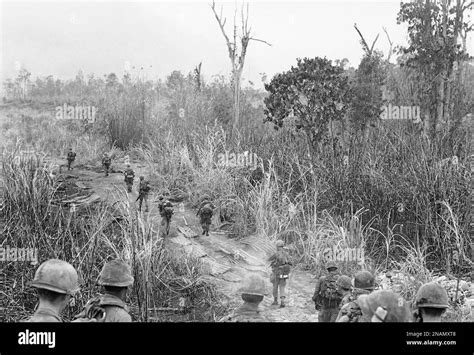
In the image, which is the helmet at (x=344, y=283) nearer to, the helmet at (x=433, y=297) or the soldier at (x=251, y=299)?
the soldier at (x=251, y=299)

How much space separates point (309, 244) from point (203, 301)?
1.59m

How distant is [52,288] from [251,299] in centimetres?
132

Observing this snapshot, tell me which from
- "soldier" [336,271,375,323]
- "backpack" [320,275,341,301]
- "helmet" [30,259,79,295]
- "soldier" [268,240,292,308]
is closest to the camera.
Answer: "helmet" [30,259,79,295]

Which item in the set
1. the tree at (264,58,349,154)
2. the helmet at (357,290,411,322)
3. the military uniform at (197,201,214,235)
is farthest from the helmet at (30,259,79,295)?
the tree at (264,58,349,154)

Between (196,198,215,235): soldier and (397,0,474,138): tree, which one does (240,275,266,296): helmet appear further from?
(397,0,474,138): tree

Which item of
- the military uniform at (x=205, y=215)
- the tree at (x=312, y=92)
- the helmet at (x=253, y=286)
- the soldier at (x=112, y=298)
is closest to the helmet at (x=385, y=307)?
the helmet at (x=253, y=286)

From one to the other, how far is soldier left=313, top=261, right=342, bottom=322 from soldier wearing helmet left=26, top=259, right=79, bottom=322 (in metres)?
2.09

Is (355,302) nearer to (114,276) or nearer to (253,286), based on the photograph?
(253,286)

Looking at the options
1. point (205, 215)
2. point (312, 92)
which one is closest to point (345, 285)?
point (205, 215)

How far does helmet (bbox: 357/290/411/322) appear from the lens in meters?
3.05

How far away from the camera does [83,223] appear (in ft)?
18.4

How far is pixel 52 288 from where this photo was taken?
10.6 ft
